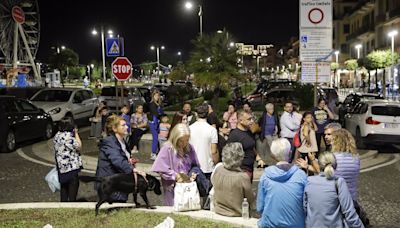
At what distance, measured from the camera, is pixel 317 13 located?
469 inches

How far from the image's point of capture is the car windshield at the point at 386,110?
14367 millimetres

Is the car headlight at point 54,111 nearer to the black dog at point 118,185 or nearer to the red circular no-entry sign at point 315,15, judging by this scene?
the red circular no-entry sign at point 315,15

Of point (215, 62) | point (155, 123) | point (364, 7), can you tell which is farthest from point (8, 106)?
point (364, 7)

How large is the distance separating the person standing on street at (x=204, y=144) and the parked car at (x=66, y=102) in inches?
512

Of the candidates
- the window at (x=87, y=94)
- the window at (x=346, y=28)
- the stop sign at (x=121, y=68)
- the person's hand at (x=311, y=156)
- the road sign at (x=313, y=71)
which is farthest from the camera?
the window at (x=346, y=28)

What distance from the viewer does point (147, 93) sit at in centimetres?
3077

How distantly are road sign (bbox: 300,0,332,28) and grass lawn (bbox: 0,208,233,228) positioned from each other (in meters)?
7.10

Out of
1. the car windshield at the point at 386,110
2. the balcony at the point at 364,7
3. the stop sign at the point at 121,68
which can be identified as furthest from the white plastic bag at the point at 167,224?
the balcony at the point at 364,7

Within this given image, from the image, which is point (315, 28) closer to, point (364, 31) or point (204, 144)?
point (204, 144)

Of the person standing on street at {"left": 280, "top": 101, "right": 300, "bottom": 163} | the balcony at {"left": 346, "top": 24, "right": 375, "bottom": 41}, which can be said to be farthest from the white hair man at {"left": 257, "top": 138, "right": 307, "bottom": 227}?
the balcony at {"left": 346, "top": 24, "right": 375, "bottom": 41}

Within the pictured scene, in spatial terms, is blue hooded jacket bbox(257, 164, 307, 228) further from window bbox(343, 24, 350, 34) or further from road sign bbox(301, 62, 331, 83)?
window bbox(343, 24, 350, 34)

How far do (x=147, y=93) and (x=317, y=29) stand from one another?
19.7m

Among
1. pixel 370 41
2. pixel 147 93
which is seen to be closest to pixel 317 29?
pixel 147 93

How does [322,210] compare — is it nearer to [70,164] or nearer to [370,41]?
[70,164]
